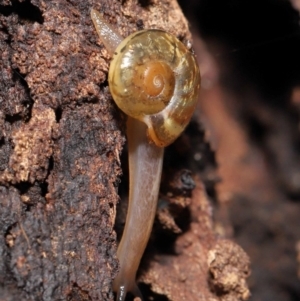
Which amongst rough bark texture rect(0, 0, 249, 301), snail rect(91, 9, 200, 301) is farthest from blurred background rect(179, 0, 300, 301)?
rough bark texture rect(0, 0, 249, 301)

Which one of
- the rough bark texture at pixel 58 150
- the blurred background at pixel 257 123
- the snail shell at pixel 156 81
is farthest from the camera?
the blurred background at pixel 257 123

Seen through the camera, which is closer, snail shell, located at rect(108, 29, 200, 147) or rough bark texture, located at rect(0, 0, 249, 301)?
rough bark texture, located at rect(0, 0, 249, 301)

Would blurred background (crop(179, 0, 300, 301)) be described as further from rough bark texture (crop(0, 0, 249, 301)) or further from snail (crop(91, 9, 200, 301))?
rough bark texture (crop(0, 0, 249, 301))

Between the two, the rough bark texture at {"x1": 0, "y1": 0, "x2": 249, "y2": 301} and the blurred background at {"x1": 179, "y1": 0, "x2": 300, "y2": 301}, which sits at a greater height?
the rough bark texture at {"x1": 0, "y1": 0, "x2": 249, "y2": 301}

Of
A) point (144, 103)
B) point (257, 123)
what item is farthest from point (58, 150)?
point (257, 123)

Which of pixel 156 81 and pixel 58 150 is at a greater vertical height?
pixel 156 81

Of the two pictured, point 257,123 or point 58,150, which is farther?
point 257,123

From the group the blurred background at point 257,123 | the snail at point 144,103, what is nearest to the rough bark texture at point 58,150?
the snail at point 144,103

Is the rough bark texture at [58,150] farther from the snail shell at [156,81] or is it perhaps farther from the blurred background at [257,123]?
the blurred background at [257,123]

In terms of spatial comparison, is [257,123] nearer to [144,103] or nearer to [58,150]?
[144,103]
